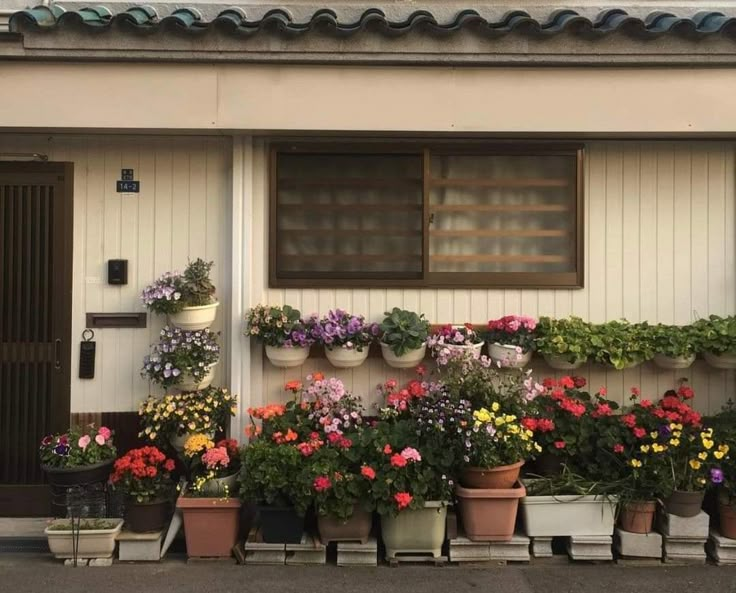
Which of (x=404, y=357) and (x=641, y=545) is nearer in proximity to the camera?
(x=641, y=545)

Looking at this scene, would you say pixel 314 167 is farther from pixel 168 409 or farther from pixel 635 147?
pixel 635 147

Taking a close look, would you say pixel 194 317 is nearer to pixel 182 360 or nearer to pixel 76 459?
pixel 182 360

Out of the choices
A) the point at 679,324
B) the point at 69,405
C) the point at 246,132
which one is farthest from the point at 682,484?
the point at 69,405

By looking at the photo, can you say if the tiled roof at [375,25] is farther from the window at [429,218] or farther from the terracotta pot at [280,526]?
the terracotta pot at [280,526]

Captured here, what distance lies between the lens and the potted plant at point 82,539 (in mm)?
4203

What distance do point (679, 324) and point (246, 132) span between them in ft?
11.7

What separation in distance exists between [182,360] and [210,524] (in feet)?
3.69

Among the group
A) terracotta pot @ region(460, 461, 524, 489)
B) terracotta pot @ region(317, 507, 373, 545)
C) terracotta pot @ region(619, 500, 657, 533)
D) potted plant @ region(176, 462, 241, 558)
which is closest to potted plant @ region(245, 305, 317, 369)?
potted plant @ region(176, 462, 241, 558)

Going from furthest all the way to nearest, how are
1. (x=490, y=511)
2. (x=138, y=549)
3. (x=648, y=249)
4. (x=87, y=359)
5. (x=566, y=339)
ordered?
(x=648, y=249) → (x=87, y=359) → (x=566, y=339) → (x=138, y=549) → (x=490, y=511)

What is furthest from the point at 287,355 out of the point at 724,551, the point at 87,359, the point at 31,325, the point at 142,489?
the point at 724,551

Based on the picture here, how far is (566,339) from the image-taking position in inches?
180

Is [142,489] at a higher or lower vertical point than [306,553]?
higher

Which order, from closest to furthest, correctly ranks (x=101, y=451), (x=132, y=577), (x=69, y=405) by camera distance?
(x=132, y=577), (x=101, y=451), (x=69, y=405)

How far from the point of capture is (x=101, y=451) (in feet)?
14.5
